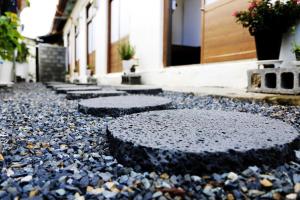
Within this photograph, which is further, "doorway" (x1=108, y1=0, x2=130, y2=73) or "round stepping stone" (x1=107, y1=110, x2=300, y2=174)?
"doorway" (x1=108, y1=0, x2=130, y2=73)

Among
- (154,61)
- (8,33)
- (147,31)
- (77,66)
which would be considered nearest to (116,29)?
(147,31)

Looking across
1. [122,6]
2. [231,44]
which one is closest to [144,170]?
[231,44]

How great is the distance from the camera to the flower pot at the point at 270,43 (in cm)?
221

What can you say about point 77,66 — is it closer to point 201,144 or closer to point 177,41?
point 177,41

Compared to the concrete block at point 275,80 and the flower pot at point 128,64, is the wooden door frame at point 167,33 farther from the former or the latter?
the concrete block at point 275,80

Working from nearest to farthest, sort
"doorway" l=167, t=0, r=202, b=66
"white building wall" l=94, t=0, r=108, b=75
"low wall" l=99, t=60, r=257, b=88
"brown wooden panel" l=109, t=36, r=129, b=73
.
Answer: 1. "low wall" l=99, t=60, r=257, b=88
2. "doorway" l=167, t=0, r=202, b=66
3. "brown wooden panel" l=109, t=36, r=129, b=73
4. "white building wall" l=94, t=0, r=108, b=75

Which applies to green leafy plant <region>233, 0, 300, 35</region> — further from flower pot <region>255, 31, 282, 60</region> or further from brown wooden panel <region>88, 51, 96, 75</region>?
brown wooden panel <region>88, 51, 96, 75</region>

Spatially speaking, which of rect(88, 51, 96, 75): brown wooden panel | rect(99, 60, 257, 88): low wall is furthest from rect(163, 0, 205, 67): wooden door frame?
rect(88, 51, 96, 75): brown wooden panel

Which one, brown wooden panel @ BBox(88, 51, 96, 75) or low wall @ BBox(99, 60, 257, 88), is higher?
brown wooden panel @ BBox(88, 51, 96, 75)

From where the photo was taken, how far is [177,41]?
576cm

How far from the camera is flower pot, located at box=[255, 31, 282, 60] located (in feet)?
7.25

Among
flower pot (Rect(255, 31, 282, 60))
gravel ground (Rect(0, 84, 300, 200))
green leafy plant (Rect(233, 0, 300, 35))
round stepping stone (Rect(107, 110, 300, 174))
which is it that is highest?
green leafy plant (Rect(233, 0, 300, 35))

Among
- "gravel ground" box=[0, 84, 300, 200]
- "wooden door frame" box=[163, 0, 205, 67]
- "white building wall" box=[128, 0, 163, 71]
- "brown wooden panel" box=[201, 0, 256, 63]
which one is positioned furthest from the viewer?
"white building wall" box=[128, 0, 163, 71]

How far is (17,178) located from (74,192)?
0.16 m
